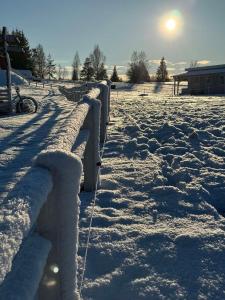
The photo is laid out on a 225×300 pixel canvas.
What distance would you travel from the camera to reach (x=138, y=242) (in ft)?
12.3

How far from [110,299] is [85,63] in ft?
358

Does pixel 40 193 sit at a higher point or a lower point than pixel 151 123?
higher

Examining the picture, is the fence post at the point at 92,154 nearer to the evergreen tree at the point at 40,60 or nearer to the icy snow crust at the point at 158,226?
the icy snow crust at the point at 158,226

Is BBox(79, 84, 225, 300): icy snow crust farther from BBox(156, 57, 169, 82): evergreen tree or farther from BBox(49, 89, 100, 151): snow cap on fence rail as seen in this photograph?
BBox(156, 57, 169, 82): evergreen tree

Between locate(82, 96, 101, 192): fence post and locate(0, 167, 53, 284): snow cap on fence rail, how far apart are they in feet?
11.3

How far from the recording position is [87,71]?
352 feet

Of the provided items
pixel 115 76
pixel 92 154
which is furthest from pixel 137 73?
Answer: pixel 92 154

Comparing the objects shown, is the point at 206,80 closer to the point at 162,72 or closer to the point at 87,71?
the point at 87,71

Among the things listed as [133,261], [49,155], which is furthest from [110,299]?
[49,155]

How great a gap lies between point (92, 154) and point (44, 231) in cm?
334

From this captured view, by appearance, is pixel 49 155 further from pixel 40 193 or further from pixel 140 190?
pixel 140 190

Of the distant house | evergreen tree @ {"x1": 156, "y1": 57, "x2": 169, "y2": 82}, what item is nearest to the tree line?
evergreen tree @ {"x1": 156, "y1": 57, "x2": 169, "y2": 82}

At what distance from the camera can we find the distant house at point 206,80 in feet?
155

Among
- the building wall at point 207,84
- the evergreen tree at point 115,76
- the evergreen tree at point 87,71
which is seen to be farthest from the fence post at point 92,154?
the evergreen tree at point 87,71
